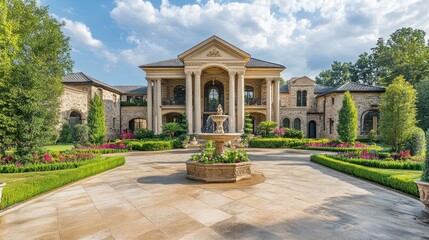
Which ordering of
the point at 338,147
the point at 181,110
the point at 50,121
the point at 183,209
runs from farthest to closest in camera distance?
the point at 181,110 → the point at 338,147 → the point at 50,121 → the point at 183,209

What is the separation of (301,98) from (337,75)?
35508 mm

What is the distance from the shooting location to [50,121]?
1077 cm

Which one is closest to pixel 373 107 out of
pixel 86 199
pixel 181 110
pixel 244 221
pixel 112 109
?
pixel 181 110

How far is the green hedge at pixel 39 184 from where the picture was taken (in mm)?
5500

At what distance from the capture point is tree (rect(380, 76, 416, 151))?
12.2 meters

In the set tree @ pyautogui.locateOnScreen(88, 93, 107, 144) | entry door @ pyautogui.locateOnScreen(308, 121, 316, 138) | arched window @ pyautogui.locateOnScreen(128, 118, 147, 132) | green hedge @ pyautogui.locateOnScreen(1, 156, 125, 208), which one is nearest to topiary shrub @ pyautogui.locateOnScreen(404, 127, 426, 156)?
green hedge @ pyautogui.locateOnScreen(1, 156, 125, 208)

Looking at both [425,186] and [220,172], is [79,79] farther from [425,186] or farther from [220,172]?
[425,186]

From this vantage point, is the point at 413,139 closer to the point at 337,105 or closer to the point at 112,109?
the point at 337,105

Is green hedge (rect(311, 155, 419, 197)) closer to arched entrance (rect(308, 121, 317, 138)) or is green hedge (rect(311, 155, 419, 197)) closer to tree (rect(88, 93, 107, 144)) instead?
tree (rect(88, 93, 107, 144))

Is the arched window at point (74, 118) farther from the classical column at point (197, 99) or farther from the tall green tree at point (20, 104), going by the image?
the tall green tree at point (20, 104)

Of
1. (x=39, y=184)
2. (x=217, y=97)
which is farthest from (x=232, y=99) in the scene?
(x=39, y=184)

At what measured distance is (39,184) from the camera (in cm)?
643

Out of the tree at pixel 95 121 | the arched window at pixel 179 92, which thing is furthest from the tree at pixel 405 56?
the tree at pixel 95 121

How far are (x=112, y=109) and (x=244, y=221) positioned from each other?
2761 centimetres
